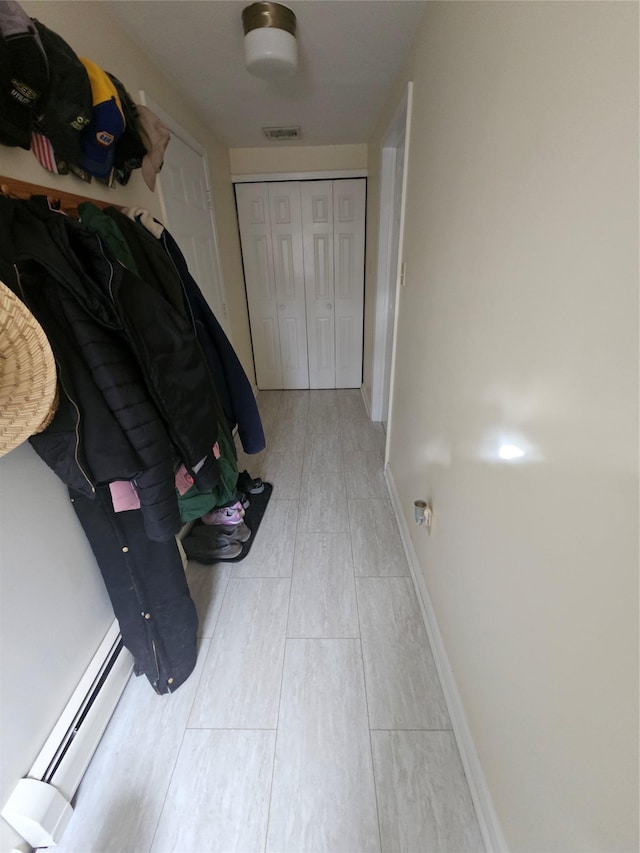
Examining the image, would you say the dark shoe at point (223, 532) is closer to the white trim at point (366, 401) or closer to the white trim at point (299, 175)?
the white trim at point (366, 401)

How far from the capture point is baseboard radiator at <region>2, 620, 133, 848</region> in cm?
81

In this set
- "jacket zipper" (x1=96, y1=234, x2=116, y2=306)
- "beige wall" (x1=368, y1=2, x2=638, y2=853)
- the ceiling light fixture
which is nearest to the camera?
"beige wall" (x1=368, y1=2, x2=638, y2=853)

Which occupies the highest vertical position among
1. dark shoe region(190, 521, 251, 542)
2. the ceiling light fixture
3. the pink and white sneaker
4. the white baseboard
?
the ceiling light fixture

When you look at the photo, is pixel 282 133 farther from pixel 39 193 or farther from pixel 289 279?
pixel 39 193

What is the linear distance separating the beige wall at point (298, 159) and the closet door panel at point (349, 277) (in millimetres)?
140

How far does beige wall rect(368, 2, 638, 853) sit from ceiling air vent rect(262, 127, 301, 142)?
1.66m

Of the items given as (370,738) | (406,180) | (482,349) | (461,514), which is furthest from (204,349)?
(370,738)

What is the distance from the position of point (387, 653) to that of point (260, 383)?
2.83m

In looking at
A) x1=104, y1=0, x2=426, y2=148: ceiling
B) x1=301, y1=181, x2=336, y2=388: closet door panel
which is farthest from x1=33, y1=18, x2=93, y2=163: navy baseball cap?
x1=301, y1=181, x2=336, y2=388: closet door panel

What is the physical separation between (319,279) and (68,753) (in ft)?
10.8

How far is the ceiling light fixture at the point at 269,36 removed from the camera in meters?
1.26

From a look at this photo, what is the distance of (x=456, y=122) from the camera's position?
3.33ft

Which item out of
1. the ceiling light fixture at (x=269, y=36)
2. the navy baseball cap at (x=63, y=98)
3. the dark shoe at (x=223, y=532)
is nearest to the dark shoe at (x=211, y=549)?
the dark shoe at (x=223, y=532)

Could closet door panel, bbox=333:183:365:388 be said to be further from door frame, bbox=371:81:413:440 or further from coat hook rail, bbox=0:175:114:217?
coat hook rail, bbox=0:175:114:217
